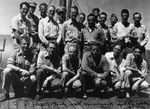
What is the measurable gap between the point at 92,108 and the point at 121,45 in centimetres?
240

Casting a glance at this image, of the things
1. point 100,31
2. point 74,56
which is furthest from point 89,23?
point 74,56

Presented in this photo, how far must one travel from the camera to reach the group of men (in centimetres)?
700

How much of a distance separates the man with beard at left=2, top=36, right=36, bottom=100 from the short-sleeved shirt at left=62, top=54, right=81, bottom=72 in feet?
2.46

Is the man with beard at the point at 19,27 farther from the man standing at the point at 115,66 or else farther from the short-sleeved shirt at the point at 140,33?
the short-sleeved shirt at the point at 140,33

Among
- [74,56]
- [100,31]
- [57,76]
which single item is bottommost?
[57,76]

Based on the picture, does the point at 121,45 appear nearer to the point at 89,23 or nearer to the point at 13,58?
the point at 89,23

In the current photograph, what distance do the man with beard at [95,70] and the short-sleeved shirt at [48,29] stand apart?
3.24ft

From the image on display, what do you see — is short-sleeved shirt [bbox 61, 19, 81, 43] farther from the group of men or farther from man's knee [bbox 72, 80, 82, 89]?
man's knee [bbox 72, 80, 82, 89]

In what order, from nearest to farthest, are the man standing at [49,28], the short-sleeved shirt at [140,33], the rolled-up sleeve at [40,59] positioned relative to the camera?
the rolled-up sleeve at [40,59], the man standing at [49,28], the short-sleeved shirt at [140,33]

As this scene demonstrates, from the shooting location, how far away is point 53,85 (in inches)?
286

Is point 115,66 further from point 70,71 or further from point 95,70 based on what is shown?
point 70,71

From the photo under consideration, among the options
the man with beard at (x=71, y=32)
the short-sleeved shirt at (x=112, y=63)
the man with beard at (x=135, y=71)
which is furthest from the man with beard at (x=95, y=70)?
the man with beard at (x=135, y=71)

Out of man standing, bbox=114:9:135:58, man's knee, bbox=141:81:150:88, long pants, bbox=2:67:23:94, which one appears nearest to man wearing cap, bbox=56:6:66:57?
long pants, bbox=2:67:23:94

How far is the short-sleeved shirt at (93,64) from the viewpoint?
7.21 meters
